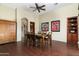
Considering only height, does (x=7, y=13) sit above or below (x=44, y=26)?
above

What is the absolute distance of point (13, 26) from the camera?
579 centimetres

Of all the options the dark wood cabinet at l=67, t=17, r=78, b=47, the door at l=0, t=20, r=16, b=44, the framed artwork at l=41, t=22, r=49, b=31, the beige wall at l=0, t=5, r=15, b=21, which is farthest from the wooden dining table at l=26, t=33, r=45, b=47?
the dark wood cabinet at l=67, t=17, r=78, b=47

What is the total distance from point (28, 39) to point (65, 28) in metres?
2.38

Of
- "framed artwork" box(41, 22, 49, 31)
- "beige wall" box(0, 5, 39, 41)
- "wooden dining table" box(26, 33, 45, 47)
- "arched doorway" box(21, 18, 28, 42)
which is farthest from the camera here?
"arched doorway" box(21, 18, 28, 42)

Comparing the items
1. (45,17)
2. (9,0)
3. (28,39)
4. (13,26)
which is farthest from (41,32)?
(9,0)

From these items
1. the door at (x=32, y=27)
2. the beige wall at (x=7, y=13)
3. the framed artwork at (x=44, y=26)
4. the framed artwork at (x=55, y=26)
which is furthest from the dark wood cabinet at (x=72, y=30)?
the beige wall at (x=7, y=13)

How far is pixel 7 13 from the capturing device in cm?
547

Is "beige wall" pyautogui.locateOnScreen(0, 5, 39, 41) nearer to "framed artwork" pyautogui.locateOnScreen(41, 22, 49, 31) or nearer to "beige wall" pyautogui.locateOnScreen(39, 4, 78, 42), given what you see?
"framed artwork" pyautogui.locateOnScreen(41, 22, 49, 31)

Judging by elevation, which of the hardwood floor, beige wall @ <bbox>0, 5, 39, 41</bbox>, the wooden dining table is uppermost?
beige wall @ <bbox>0, 5, 39, 41</bbox>

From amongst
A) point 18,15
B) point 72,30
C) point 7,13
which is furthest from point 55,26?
point 7,13

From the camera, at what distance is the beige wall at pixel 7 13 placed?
17.0 ft

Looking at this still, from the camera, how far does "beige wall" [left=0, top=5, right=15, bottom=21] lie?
5.17 metres

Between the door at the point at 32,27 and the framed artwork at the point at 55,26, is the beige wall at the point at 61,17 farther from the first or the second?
the door at the point at 32,27

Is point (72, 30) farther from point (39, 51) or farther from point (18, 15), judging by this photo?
point (18, 15)
